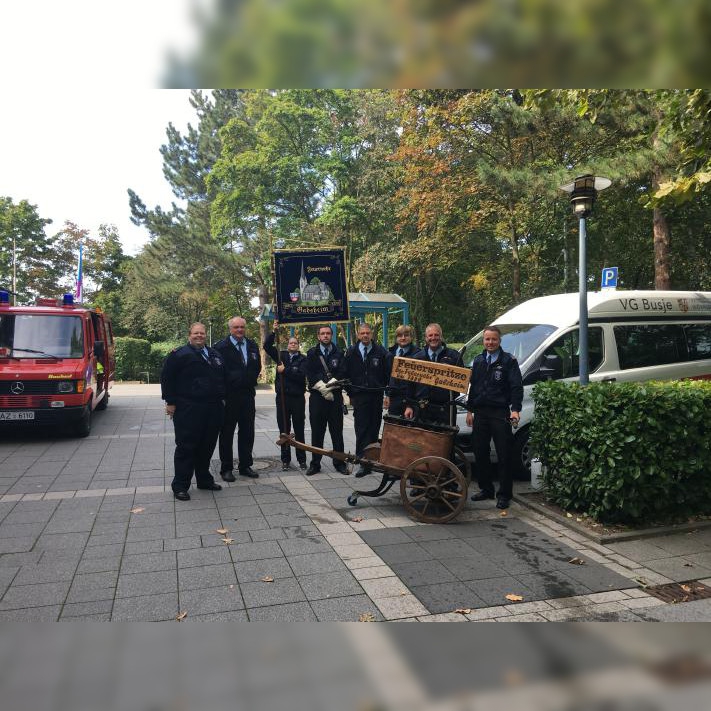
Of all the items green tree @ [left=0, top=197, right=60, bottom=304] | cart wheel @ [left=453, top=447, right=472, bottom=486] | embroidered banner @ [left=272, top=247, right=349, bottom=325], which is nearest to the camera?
cart wheel @ [left=453, top=447, right=472, bottom=486]

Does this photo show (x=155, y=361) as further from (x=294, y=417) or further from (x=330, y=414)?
(x=330, y=414)

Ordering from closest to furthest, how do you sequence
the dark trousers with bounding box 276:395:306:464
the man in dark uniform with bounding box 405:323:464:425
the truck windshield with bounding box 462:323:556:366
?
the man in dark uniform with bounding box 405:323:464:425 → the truck windshield with bounding box 462:323:556:366 → the dark trousers with bounding box 276:395:306:464

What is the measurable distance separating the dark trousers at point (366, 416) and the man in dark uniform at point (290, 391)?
0.86 m

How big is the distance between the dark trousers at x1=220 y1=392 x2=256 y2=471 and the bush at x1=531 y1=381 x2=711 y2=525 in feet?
12.2

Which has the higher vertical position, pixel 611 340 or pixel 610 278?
pixel 610 278

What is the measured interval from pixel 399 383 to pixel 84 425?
19.9 feet

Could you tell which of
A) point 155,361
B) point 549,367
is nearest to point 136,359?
point 155,361

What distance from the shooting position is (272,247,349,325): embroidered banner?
7016 millimetres

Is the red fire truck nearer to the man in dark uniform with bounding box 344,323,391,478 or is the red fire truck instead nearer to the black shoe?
the man in dark uniform with bounding box 344,323,391,478

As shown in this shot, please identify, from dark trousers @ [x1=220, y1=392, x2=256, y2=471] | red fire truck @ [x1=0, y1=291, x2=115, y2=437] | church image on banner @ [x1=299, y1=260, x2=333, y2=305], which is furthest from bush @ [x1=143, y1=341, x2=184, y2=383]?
church image on banner @ [x1=299, y1=260, x2=333, y2=305]

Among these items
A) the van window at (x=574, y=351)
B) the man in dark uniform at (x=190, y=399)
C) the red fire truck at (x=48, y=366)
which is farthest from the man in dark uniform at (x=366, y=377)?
the red fire truck at (x=48, y=366)

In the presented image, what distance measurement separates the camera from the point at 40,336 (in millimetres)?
9641
